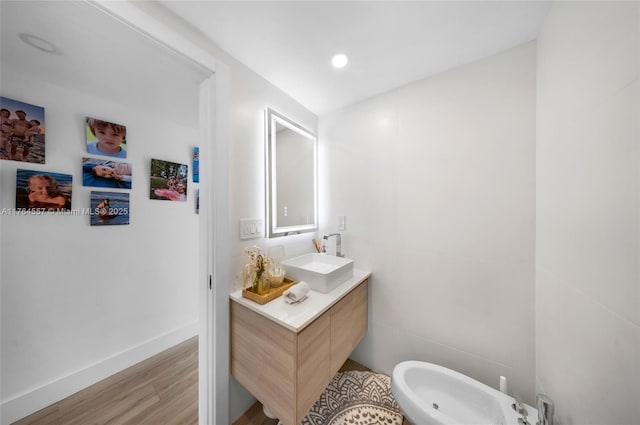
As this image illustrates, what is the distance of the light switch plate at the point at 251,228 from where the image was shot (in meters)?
1.20

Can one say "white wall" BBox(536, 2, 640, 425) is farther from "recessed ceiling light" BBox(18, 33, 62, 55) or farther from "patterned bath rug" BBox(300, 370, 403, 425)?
"recessed ceiling light" BBox(18, 33, 62, 55)

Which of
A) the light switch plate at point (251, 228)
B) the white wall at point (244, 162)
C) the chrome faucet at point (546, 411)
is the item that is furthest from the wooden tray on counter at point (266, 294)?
the chrome faucet at point (546, 411)

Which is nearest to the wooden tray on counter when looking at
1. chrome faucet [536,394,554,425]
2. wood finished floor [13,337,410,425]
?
wood finished floor [13,337,410,425]

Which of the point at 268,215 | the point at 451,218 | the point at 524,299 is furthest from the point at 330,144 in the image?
the point at 524,299

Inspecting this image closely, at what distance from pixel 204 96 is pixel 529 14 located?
5.33ft

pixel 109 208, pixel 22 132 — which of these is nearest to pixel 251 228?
pixel 109 208

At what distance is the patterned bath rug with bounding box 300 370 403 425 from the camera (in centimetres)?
119

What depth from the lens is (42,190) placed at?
51.3 inches

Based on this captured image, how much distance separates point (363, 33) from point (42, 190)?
7.31 feet

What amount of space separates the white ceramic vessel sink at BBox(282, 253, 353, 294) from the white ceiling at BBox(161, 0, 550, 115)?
1291mm

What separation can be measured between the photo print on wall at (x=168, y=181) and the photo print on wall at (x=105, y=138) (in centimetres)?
23

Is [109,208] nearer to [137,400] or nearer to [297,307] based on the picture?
[137,400]

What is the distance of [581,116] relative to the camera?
68 cm

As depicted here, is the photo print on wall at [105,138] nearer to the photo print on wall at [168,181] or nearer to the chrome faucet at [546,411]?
the photo print on wall at [168,181]
